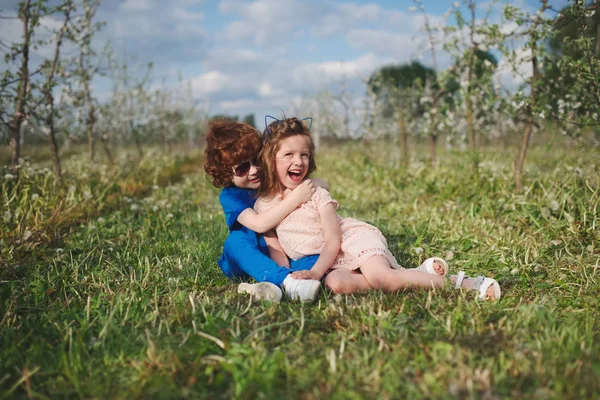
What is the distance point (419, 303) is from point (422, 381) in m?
0.77

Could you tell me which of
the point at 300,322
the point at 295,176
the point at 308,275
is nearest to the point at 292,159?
the point at 295,176

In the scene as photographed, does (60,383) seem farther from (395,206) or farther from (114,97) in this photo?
(114,97)

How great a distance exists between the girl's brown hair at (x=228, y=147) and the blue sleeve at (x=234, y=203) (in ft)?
0.32

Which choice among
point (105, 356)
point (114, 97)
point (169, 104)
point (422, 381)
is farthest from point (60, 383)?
point (169, 104)

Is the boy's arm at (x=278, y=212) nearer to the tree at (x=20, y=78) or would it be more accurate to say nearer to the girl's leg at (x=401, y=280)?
the girl's leg at (x=401, y=280)

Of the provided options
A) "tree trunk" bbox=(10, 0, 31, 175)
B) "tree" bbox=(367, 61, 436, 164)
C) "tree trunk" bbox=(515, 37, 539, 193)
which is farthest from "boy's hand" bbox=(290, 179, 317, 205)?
"tree" bbox=(367, 61, 436, 164)

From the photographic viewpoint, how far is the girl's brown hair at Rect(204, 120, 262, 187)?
116 inches

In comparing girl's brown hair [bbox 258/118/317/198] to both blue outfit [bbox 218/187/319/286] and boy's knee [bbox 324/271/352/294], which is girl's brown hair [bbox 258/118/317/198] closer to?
blue outfit [bbox 218/187/319/286]

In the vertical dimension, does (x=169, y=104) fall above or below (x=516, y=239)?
above

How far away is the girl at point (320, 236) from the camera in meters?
2.52

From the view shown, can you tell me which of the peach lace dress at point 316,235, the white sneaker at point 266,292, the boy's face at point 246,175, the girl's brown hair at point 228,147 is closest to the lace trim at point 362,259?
the peach lace dress at point 316,235

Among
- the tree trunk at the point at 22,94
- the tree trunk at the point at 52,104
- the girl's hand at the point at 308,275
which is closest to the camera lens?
the girl's hand at the point at 308,275

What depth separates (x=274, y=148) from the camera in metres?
2.82

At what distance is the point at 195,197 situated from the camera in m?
6.34
